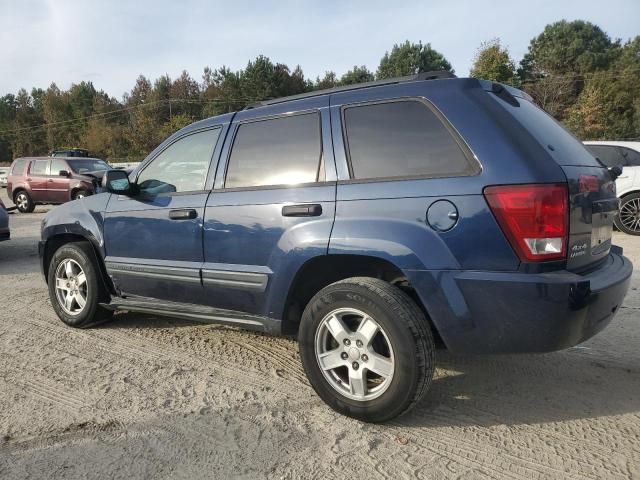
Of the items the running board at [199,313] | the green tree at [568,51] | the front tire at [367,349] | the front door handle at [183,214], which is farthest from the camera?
the green tree at [568,51]

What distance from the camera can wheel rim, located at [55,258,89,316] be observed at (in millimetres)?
4340

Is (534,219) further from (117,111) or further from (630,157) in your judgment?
(117,111)

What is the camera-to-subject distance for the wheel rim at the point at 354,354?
266 cm

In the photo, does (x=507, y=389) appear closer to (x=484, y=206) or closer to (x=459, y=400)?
(x=459, y=400)

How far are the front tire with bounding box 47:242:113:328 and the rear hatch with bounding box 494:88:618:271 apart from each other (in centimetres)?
356

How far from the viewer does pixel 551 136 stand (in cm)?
270

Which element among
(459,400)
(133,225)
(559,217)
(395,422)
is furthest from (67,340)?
(559,217)

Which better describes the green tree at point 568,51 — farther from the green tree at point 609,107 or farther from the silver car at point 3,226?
the silver car at point 3,226

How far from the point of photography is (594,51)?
2077 inches

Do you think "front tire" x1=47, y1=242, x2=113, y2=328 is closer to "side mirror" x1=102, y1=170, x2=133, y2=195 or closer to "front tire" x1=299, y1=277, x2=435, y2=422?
"side mirror" x1=102, y1=170, x2=133, y2=195

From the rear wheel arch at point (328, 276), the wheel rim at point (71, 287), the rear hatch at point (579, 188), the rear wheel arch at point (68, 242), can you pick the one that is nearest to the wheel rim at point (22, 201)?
the rear wheel arch at point (68, 242)

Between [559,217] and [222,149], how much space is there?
2278mm

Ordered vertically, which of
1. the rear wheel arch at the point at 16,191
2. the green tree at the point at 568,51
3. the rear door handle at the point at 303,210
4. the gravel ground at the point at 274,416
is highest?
the green tree at the point at 568,51

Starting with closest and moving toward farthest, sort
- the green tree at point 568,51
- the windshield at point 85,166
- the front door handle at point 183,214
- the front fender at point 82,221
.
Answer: the front door handle at point 183,214
the front fender at point 82,221
the windshield at point 85,166
the green tree at point 568,51
